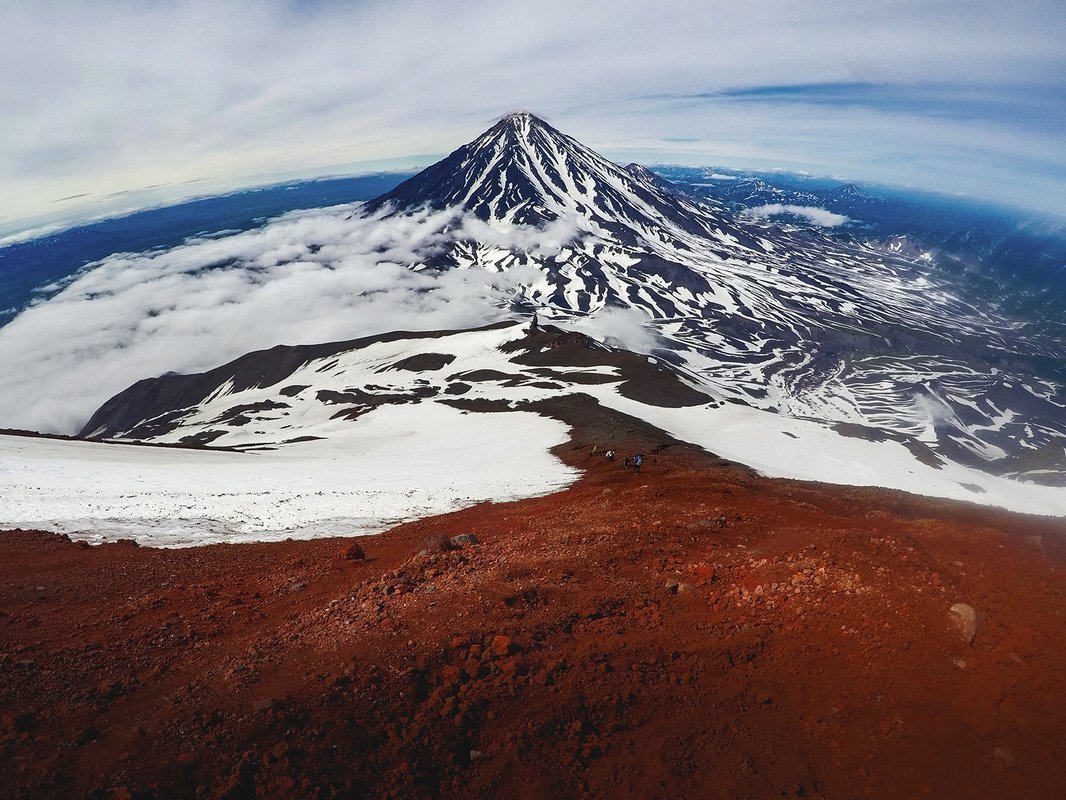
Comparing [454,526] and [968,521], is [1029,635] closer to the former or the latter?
[968,521]

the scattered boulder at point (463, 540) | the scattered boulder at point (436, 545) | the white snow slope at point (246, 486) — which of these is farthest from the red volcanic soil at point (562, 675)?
the white snow slope at point (246, 486)

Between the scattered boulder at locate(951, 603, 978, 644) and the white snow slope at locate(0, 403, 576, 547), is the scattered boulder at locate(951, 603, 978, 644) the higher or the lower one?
the higher one

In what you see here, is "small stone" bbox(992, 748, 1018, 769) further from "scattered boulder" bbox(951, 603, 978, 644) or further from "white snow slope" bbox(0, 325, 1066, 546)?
"white snow slope" bbox(0, 325, 1066, 546)

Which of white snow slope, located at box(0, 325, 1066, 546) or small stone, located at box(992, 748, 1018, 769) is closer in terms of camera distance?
small stone, located at box(992, 748, 1018, 769)

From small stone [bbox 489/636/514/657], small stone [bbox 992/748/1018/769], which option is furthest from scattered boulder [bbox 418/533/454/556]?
small stone [bbox 992/748/1018/769]

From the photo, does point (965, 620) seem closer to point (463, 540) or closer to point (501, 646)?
point (501, 646)
